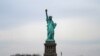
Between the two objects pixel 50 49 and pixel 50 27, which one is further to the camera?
pixel 50 27

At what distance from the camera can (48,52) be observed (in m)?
68.2

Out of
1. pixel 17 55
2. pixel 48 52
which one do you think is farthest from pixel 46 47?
pixel 17 55

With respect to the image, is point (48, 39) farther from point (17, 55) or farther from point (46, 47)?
point (17, 55)

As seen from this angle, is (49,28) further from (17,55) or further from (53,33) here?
(17,55)

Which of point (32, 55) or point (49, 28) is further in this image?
point (32, 55)

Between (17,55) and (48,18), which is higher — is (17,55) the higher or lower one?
the lower one

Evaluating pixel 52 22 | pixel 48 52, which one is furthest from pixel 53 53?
pixel 52 22

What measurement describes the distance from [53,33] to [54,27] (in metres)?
1.10

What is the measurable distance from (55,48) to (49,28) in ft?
12.1

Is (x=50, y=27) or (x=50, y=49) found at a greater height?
(x=50, y=27)

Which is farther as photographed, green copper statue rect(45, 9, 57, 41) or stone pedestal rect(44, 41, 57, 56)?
green copper statue rect(45, 9, 57, 41)

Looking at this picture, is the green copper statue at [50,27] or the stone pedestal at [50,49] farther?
the green copper statue at [50,27]

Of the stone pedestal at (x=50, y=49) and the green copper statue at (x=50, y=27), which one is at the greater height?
the green copper statue at (x=50, y=27)

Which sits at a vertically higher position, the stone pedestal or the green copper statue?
the green copper statue
